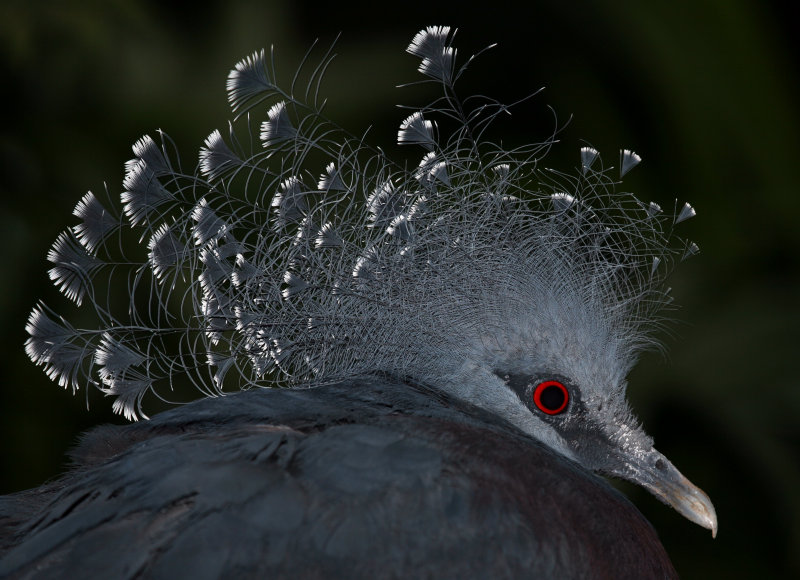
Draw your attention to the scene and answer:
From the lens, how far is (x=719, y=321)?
238 cm

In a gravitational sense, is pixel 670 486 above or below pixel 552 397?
below

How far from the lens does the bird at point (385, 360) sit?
1.10 m

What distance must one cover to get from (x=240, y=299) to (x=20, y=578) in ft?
1.94

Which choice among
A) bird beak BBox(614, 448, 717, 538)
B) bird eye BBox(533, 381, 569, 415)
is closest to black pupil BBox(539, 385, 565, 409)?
bird eye BBox(533, 381, 569, 415)

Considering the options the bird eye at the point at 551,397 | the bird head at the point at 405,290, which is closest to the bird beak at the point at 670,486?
the bird head at the point at 405,290

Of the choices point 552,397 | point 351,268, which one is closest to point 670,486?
point 552,397

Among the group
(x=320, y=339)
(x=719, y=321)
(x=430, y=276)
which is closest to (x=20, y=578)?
(x=320, y=339)

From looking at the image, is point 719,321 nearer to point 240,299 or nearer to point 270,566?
point 240,299

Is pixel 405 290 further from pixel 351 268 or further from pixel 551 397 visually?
pixel 551 397

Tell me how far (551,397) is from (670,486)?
238 mm

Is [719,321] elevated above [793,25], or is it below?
below

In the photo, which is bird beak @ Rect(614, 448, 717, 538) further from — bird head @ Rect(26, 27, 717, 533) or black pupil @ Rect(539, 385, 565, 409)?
black pupil @ Rect(539, 385, 565, 409)

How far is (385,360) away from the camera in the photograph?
4.76ft

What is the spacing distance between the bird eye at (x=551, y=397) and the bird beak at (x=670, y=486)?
144 mm
